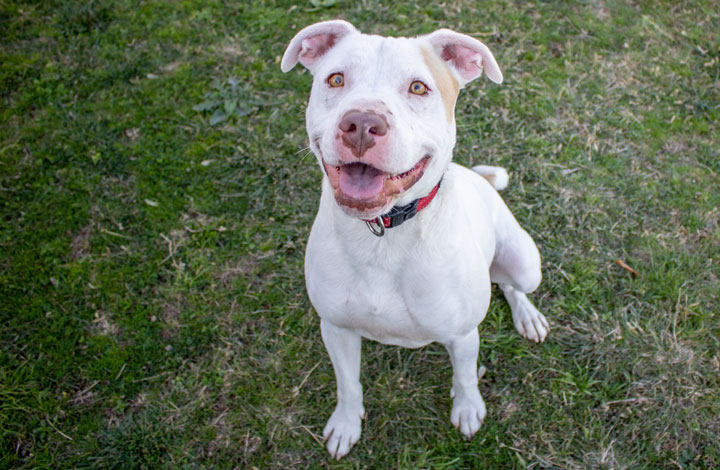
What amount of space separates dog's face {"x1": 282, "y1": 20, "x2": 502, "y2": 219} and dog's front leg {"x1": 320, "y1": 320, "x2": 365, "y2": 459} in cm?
108

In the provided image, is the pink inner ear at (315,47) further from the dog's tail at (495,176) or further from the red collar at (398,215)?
the dog's tail at (495,176)

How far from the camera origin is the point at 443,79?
229 cm

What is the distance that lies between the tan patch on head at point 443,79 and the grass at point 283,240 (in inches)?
41.2

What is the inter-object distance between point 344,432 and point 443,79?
2284 mm

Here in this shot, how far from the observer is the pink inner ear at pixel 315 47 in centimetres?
251

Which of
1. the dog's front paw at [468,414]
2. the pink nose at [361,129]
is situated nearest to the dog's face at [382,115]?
the pink nose at [361,129]

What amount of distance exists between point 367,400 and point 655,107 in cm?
370

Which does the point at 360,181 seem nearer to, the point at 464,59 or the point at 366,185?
the point at 366,185

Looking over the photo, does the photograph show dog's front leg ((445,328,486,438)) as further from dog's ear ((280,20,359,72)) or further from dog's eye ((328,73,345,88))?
dog's ear ((280,20,359,72))

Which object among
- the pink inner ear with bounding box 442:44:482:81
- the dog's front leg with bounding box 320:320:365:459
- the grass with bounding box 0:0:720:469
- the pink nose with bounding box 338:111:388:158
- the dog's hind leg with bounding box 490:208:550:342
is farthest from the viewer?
the grass with bounding box 0:0:720:469

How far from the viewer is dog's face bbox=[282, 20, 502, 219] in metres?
1.88

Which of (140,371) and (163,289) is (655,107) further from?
(140,371)

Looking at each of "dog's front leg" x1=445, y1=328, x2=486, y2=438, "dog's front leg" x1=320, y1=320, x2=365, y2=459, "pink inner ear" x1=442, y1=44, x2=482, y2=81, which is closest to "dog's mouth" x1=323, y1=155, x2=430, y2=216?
"pink inner ear" x1=442, y1=44, x2=482, y2=81

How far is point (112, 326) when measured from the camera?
13.0ft
